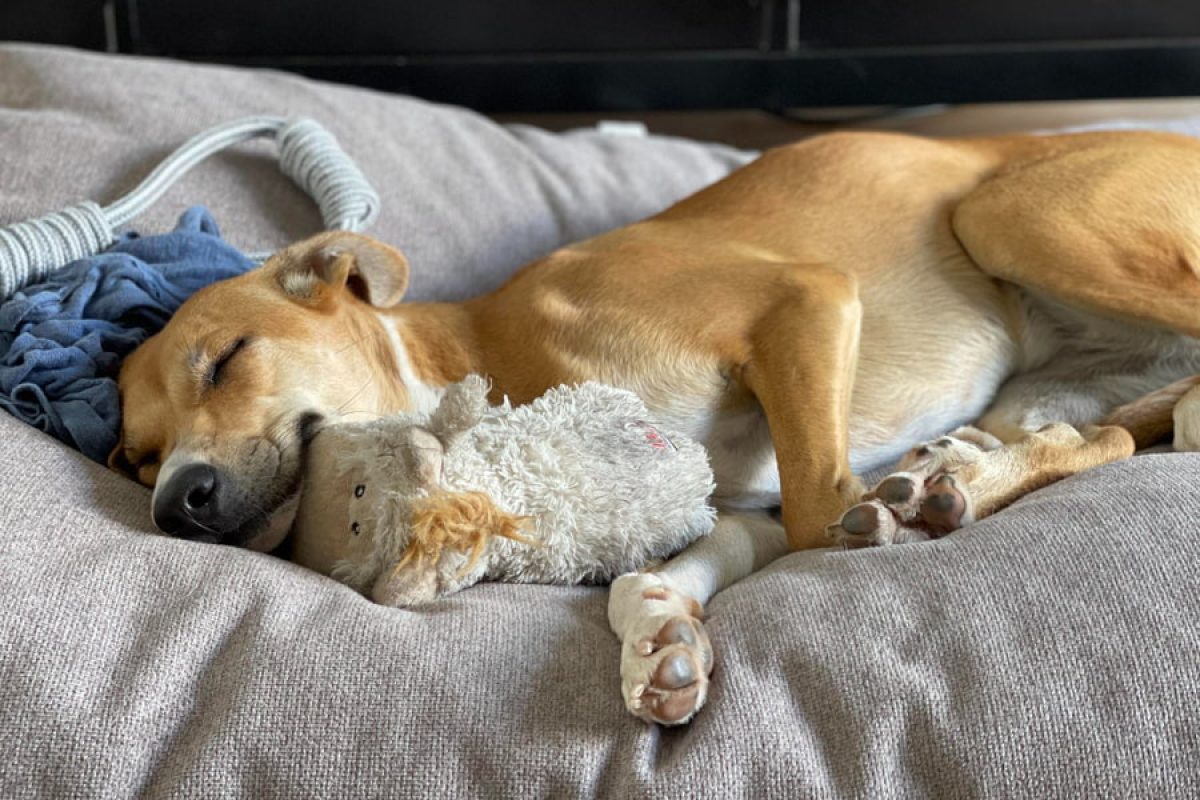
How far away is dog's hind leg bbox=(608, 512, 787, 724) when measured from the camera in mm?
1230

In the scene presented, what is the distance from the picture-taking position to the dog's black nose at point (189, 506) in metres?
1.62

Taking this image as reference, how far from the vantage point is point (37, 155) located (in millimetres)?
2262

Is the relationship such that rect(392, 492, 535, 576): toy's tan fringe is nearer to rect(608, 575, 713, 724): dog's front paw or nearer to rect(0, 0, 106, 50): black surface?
rect(608, 575, 713, 724): dog's front paw

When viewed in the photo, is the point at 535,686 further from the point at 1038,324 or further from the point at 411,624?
the point at 1038,324

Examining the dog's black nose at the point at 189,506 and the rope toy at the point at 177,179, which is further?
the rope toy at the point at 177,179

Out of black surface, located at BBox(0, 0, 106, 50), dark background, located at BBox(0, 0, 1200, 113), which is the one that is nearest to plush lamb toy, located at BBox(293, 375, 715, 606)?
dark background, located at BBox(0, 0, 1200, 113)

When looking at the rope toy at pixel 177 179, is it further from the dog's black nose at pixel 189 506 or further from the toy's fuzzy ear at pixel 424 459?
the toy's fuzzy ear at pixel 424 459

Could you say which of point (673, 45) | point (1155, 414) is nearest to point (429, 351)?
point (1155, 414)

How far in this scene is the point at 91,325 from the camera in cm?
191

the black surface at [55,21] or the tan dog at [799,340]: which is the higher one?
the tan dog at [799,340]

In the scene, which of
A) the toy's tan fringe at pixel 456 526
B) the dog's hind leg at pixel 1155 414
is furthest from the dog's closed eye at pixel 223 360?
the dog's hind leg at pixel 1155 414

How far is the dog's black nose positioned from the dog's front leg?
852mm

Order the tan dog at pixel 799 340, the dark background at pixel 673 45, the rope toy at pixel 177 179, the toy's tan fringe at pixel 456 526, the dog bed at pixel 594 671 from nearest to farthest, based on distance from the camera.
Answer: the dog bed at pixel 594 671 < the toy's tan fringe at pixel 456 526 < the tan dog at pixel 799 340 < the rope toy at pixel 177 179 < the dark background at pixel 673 45

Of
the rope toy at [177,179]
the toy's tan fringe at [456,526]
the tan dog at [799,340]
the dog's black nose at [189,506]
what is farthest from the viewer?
the rope toy at [177,179]
